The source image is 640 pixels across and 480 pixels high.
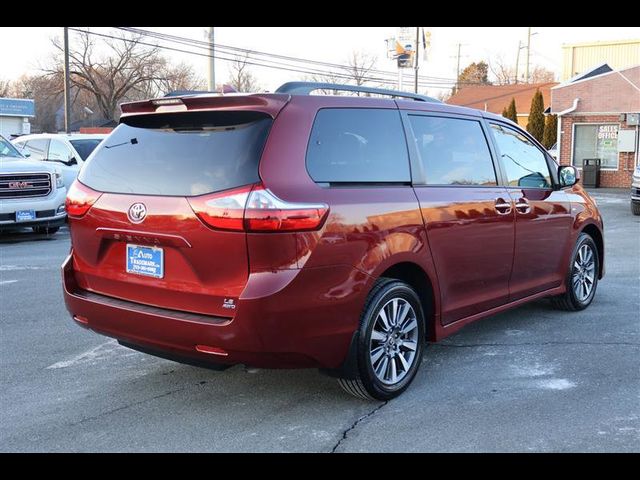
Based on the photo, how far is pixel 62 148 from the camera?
14.8 m

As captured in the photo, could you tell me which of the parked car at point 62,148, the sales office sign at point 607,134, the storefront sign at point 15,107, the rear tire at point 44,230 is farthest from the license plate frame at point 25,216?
the storefront sign at point 15,107

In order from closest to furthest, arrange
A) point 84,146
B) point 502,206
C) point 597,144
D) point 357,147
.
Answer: point 357,147
point 502,206
point 84,146
point 597,144

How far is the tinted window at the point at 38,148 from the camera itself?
15.1 metres

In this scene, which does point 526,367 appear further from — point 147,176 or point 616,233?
point 616,233

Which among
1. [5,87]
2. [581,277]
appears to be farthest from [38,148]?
[5,87]

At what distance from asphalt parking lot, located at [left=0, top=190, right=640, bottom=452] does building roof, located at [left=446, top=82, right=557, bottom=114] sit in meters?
41.4

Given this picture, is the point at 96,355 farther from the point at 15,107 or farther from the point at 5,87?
the point at 5,87

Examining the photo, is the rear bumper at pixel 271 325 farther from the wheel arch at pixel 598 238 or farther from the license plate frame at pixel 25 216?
the license plate frame at pixel 25 216

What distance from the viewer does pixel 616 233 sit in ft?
42.4

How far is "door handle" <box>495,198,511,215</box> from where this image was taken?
520 cm

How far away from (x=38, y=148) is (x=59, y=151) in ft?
2.23

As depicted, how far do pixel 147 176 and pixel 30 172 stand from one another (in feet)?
27.9
